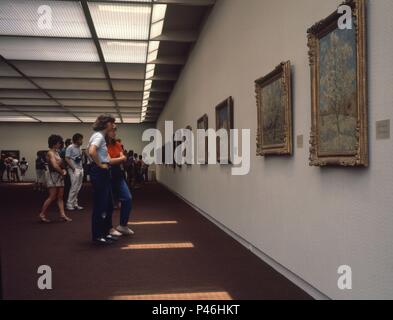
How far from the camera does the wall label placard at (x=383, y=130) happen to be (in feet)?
7.32

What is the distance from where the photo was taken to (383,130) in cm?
227

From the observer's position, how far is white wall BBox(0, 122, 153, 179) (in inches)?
1013

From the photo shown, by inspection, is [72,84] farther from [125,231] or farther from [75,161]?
[125,231]

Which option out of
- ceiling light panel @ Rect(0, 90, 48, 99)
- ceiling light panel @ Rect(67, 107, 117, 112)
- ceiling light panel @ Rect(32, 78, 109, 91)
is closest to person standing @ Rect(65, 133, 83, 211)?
ceiling light panel @ Rect(32, 78, 109, 91)

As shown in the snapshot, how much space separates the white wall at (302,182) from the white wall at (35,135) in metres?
19.6

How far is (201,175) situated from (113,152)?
3043 millimetres

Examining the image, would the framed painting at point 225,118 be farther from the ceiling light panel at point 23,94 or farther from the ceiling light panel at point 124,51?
the ceiling light panel at point 23,94

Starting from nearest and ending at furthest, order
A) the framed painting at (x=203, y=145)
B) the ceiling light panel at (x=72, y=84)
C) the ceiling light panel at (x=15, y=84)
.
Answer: the framed painting at (x=203, y=145) < the ceiling light panel at (x=15, y=84) < the ceiling light panel at (x=72, y=84)

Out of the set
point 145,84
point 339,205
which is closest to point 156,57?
point 145,84

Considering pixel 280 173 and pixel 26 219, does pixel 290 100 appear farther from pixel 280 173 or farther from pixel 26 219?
pixel 26 219

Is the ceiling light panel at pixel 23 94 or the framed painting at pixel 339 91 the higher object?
the ceiling light panel at pixel 23 94

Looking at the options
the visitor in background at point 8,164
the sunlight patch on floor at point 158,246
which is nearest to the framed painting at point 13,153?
Answer: the visitor in background at point 8,164

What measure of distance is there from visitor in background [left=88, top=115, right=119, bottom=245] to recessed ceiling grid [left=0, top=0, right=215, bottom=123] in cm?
273

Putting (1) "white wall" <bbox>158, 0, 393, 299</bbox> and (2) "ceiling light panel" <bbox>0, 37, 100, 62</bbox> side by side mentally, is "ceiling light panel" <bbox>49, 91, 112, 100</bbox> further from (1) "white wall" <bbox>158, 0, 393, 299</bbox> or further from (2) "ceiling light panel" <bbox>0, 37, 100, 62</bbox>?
(1) "white wall" <bbox>158, 0, 393, 299</bbox>
